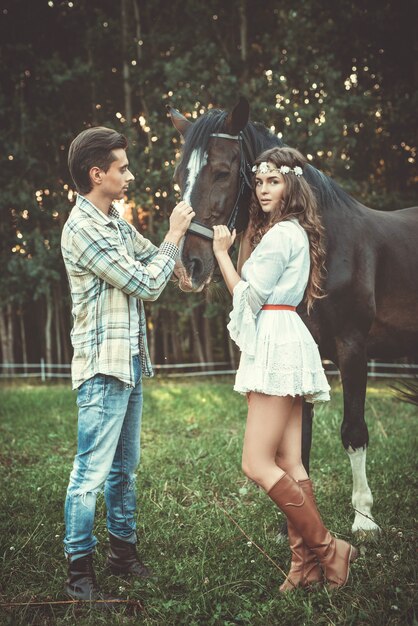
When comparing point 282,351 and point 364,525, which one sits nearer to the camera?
point 282,351

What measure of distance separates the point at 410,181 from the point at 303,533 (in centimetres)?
1115

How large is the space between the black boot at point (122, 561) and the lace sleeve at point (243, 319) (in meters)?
1.27

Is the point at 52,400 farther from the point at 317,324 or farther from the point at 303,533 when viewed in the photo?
the point at 303,533

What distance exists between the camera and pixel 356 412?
3.49 metres

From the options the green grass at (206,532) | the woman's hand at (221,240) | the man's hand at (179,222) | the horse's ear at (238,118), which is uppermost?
the horse's ear at (238,118)

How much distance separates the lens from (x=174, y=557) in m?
2.99

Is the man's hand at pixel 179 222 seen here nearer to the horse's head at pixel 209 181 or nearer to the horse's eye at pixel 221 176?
the horse's head at pixel 209 181

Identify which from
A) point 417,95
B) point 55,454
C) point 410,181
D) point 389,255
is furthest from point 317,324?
point 410,181

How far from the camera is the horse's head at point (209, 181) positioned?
287 cm

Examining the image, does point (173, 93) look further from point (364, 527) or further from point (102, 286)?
point (364, 527)

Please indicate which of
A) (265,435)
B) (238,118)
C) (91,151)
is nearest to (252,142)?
(238,118)

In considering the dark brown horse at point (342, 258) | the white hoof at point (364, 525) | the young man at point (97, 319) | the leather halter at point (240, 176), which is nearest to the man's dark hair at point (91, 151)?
the young man at point (97, 319)

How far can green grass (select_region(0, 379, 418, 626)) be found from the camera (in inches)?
94.5

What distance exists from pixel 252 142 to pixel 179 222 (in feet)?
2.97
